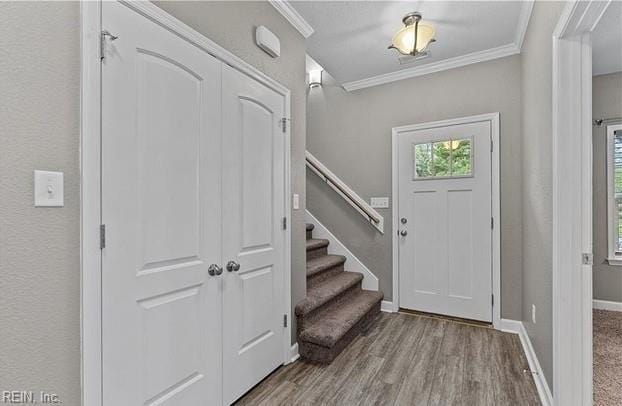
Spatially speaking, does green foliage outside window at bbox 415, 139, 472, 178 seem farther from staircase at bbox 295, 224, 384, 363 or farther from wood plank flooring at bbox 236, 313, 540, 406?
wood plank flooring at bbox 236, 313, 540, 406

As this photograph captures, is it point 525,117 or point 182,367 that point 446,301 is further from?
point 182,367

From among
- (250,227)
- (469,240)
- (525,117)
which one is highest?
(525,117)

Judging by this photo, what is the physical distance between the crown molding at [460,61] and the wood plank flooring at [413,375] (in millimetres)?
2651

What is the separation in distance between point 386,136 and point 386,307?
1975mm

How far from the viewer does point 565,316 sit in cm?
152

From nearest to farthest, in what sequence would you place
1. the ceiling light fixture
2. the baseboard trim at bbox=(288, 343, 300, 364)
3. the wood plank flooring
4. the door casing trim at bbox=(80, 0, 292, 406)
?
the door casing trim at bbox=(80, 0, 292, 406) < the wood plank flooring < the ceiling light fixture < the baseboard trim at bbox=(288, 343, 300, 364)

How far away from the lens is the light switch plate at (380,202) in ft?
11.7

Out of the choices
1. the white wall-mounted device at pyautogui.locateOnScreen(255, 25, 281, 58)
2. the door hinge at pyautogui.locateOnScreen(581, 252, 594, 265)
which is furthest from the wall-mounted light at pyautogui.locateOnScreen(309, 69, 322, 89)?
the door hinge at pyautogui.locateOnScreen(581, 252, 594, 265)

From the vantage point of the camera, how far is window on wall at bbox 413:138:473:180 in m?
3.15

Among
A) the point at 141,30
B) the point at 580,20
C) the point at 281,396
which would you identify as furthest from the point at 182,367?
the point at 580,20

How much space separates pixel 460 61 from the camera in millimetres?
3146

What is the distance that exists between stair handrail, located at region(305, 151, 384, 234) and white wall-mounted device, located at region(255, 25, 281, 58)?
1.73 metres

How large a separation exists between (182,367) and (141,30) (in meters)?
1.61

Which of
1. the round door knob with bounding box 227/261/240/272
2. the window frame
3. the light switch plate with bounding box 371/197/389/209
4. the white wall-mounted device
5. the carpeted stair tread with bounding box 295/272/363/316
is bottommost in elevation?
the carpeted stair tread with bounding box 295/272/363/316
